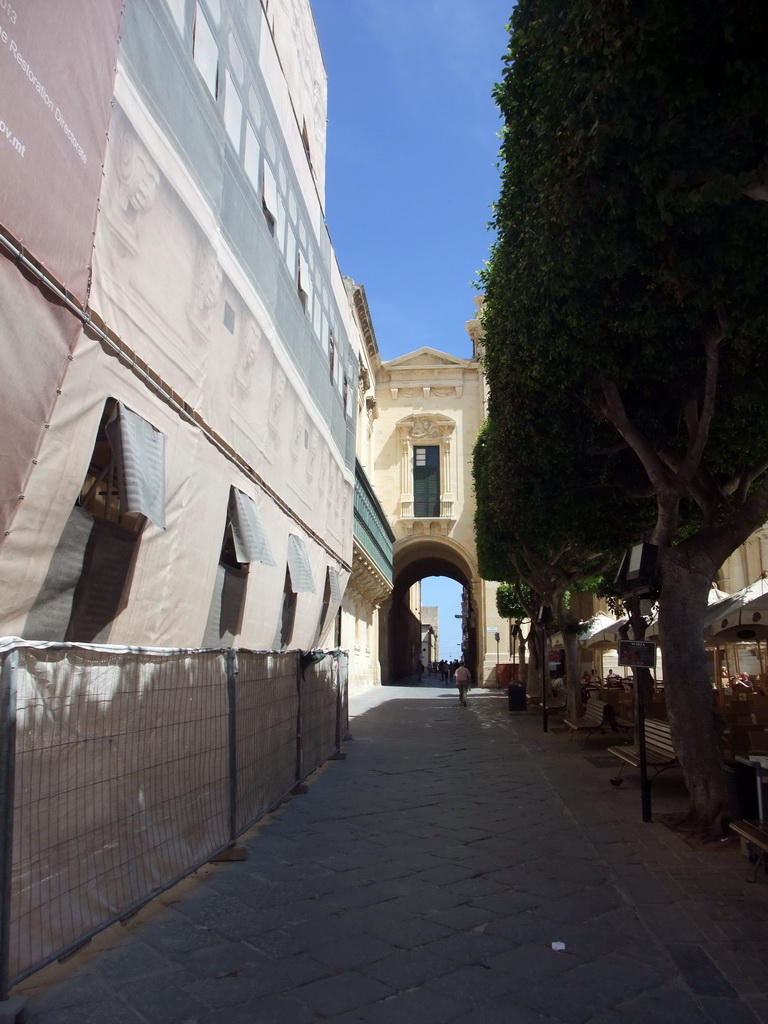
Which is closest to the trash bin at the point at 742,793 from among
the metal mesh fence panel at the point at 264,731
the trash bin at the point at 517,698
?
the metal mesh fence panel at the point at 264,731

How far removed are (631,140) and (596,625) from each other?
1853cm

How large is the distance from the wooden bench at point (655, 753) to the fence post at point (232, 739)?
4267mm

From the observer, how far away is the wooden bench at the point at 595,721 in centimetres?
1209

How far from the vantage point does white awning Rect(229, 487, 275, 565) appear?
358 inches

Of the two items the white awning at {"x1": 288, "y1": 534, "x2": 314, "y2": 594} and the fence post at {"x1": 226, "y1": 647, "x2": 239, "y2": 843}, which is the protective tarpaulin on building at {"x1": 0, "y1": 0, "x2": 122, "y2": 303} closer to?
the fence post at {"x1": 226, "y1": 647, "x2": 239, "y2": 843}

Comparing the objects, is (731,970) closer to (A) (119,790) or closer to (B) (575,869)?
(B) (575,869)

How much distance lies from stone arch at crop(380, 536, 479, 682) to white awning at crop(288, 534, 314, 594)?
84.3 ft

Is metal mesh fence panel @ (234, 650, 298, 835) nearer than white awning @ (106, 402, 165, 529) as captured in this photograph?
No

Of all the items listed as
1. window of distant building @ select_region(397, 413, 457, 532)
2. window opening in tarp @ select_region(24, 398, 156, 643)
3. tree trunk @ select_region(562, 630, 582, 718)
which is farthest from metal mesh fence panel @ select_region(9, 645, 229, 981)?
window of distant building @ select_region(397, 413, 457, 532)

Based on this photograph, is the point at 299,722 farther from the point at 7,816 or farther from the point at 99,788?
the point at 7,816

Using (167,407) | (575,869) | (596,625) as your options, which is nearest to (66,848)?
(575,869)

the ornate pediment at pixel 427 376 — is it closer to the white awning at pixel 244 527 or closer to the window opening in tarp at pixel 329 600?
the window opening in tarp at pixel 329 600

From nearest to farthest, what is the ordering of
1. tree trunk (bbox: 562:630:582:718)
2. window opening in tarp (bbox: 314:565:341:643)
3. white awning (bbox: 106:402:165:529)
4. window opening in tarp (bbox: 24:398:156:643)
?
window opening in tarp (bbox: 24:398:156:643) < white awning (bbox: 106:402:165:529) < tree trunk (bbox: 562:630:582:718) < window opening in tarp (bbox: 314:565:341:643)

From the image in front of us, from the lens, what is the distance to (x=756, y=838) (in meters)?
4.75
